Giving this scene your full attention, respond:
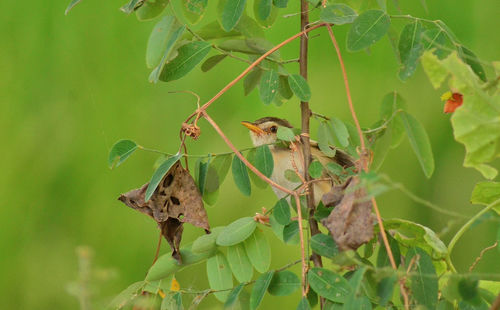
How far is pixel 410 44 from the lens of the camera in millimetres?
719

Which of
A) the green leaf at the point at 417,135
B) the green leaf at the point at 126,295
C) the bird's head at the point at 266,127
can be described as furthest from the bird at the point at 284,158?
the green leaf at the point at 126,295

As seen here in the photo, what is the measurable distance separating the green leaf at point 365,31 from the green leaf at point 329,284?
0.68 feet

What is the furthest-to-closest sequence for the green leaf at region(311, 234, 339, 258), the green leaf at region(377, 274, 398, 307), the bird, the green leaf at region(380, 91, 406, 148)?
the bird < the green leaf at region(380, 91, 406, 148) < the green leaf at region(311, 234, 339, 258) < the green leaf at region(377, 274, 398, 307)

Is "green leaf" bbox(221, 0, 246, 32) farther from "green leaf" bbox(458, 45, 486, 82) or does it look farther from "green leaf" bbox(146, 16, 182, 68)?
"green leaf" bbox(458, 45, 486, 82)

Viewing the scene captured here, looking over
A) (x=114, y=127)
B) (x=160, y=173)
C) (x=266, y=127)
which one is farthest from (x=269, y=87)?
(x=114, y=127)

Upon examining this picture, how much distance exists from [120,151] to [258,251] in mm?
175

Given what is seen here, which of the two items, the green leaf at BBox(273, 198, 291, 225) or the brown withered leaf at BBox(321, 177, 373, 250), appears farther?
the green leaf at BBox(273, 198, 291, 225)

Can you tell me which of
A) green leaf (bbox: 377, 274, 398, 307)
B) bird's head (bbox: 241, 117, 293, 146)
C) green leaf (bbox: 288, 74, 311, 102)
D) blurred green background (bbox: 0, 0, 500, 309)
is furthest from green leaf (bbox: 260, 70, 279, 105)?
blurred green background (bbox: 0, 0, 500, 309)

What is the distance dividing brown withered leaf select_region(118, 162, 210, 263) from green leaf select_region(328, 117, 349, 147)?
5.9 inches

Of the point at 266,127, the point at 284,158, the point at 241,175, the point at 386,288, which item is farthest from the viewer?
the point at 266,127

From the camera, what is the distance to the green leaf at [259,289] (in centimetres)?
72

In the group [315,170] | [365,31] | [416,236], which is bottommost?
[416,236]

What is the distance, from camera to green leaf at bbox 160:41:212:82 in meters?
0.76

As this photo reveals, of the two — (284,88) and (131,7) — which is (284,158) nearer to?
(284,88)
